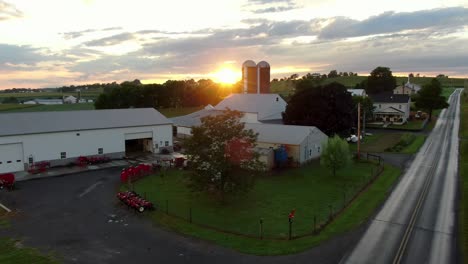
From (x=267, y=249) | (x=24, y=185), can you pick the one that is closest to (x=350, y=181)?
(x=267, y=249)

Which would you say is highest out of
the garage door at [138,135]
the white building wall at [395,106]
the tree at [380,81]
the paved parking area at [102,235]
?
the tree at [380,81]

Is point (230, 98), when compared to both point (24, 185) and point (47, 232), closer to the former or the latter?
point (24, 185)

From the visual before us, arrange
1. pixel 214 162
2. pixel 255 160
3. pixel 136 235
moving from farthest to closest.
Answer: pixel 255 160 < pixel 214 162 < pixel 136 235

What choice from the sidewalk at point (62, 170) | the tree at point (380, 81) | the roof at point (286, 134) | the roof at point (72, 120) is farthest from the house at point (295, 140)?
the tree at point (380, 81)

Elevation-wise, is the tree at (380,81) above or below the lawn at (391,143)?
above

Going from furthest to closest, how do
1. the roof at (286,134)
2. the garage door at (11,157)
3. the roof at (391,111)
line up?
the roof at (391,111) → the roof at (286,134) → the garage door at (11,157)

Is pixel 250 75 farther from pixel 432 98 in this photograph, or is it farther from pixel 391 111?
pixel 432 98

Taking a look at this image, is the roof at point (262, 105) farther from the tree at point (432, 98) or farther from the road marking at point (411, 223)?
the road marking at point (411, 223)
